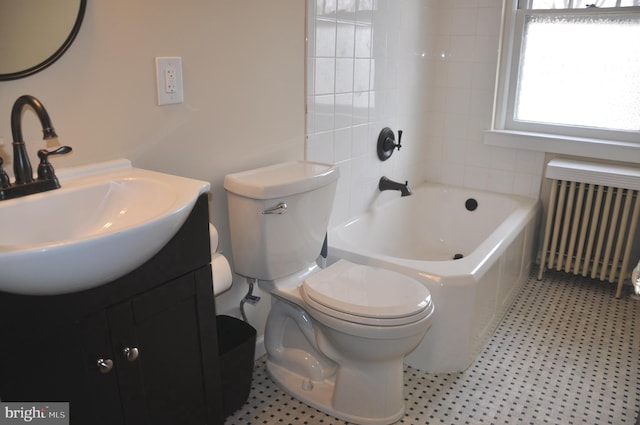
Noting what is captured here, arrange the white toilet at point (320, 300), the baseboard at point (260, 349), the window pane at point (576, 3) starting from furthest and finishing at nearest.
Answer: the window pane at point (576, 3)
the baseboard at point (260, 349)
the white toilet at point (320, 300)

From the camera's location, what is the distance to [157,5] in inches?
58.6

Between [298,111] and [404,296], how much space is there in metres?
0.86

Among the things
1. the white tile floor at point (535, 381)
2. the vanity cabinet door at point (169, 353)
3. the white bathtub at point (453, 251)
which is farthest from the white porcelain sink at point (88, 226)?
the white bathtub at point (453, 251)

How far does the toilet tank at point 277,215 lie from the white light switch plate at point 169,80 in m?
0.31

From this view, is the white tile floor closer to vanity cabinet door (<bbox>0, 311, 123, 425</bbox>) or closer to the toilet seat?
the toilet seat

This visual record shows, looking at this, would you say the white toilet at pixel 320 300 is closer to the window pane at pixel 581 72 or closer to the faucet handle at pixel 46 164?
the faucet handle at pixel 46 164

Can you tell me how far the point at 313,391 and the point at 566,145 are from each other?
1.90m

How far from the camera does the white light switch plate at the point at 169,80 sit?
1530 millimetres

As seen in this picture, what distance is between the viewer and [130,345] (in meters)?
1.18

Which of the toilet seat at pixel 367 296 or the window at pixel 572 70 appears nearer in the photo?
the toilet seat at pixel 367 296

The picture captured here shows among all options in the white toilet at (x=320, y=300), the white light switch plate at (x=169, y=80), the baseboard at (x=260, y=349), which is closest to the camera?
the white light switch plate at (x=169, y=80)

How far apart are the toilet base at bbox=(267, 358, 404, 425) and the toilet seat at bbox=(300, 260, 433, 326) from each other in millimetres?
383

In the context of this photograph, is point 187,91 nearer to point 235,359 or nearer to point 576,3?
point 235,359

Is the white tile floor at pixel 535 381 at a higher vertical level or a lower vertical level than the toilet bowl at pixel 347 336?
lower
